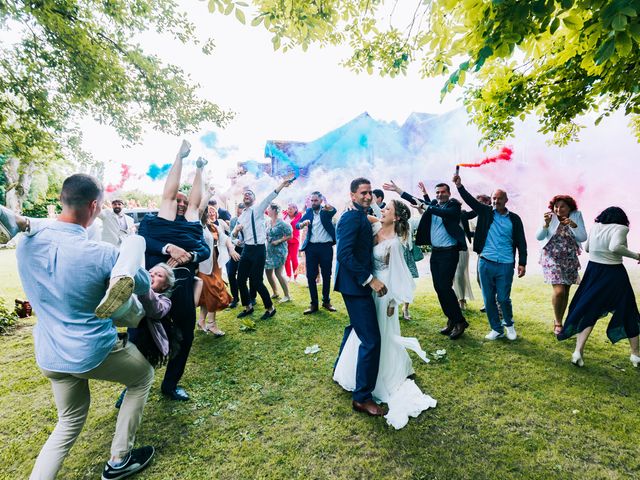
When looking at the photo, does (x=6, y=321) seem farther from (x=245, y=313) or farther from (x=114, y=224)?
(x=245, y=313)

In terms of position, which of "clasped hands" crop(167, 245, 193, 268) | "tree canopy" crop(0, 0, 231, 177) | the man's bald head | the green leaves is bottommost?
"clasped hands" crop(167, 245, 193, 268)

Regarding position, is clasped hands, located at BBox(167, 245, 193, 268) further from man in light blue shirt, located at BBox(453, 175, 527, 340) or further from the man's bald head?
the man's bald head

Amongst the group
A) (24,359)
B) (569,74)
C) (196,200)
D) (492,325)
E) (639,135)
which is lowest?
(24,359)

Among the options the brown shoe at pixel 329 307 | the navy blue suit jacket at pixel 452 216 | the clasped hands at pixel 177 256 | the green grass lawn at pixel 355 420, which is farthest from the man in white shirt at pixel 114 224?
the navy blue suit jacket at pixel 452 216

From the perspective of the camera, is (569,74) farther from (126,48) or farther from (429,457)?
(126,48)

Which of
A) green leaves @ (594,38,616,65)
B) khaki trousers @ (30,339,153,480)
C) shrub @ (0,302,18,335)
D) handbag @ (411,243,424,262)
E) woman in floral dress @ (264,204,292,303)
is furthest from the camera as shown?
woman in floral dress @ (264,204,292,303)

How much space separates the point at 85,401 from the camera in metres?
2.11

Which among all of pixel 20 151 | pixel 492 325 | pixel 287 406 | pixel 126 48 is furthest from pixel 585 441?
pixel 126 48

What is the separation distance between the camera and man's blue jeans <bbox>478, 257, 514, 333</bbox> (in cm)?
458

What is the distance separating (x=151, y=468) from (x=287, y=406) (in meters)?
1.28

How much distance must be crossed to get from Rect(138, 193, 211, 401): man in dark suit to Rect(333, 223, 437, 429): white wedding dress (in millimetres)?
1845

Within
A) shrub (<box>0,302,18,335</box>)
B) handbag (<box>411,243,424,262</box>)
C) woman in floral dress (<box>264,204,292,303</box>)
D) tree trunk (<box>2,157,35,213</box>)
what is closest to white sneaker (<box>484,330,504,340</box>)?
handbag (<box>411,243,424,262</box>)

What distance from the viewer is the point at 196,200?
3516 millimetres

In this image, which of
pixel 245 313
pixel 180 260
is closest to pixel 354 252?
pixel 180 260
